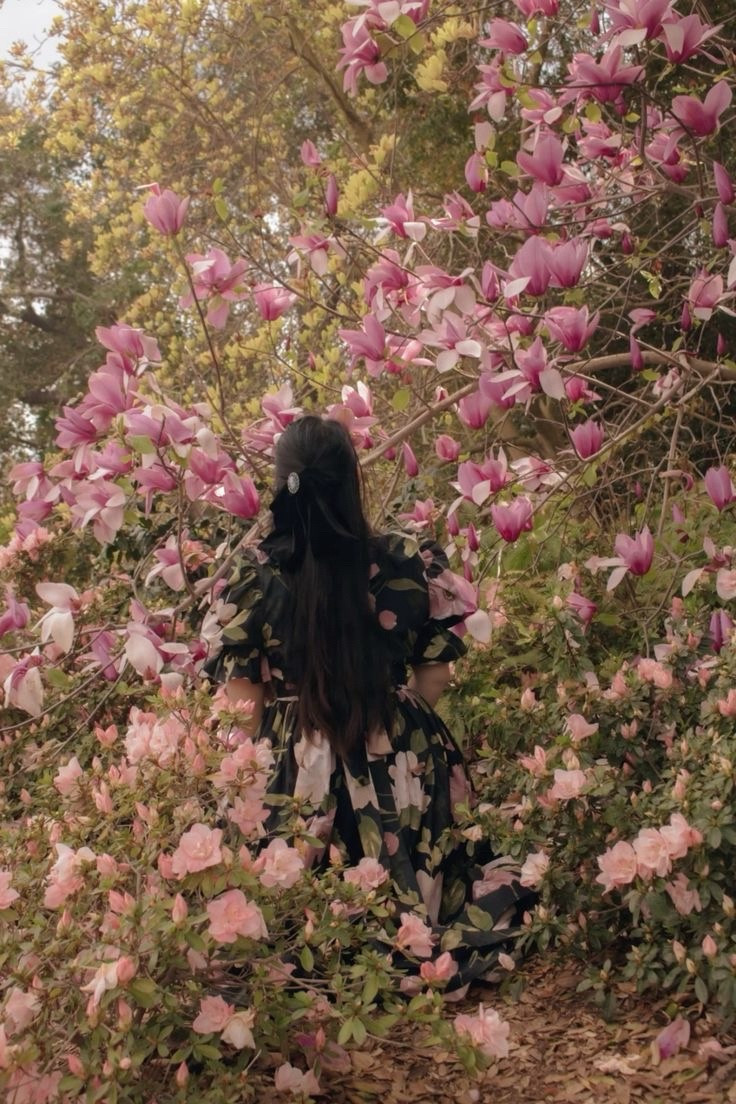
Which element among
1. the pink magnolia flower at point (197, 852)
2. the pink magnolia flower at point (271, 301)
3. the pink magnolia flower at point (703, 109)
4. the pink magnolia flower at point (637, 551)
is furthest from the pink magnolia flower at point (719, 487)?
the pink magnolia flower at point (197, 852)

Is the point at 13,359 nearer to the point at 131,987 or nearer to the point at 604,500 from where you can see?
the point at 604,500

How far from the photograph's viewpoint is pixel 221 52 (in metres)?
6.07

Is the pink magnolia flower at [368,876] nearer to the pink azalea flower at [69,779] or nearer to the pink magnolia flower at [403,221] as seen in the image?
the pink azalea flower at [69,779]

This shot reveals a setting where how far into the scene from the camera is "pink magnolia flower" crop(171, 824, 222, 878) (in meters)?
1.53

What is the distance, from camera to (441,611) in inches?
97.7

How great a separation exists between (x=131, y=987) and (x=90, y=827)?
0.37 m

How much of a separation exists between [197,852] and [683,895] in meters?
0.80

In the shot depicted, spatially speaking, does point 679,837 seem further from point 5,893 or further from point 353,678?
point 5,893

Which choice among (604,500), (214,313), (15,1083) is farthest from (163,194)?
(604,500)

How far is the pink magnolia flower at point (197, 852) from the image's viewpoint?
5.01 ft

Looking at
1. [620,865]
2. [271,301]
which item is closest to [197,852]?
[620,865]

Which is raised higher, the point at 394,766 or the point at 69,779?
the point at 69,779

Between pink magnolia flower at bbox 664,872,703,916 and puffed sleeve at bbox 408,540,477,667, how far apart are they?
77 cm

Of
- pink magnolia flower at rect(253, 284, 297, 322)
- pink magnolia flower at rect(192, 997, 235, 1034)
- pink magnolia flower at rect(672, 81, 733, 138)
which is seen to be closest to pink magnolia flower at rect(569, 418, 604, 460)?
pink magnolia flower at rect(672, 81, 733, 138)
